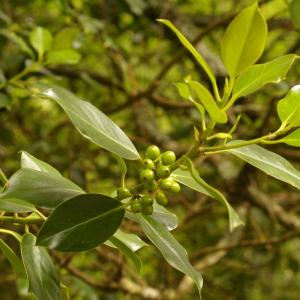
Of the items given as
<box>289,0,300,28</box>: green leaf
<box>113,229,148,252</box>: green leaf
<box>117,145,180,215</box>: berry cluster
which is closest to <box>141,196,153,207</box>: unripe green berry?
<box>117,145,180,215</box>: berry cluster

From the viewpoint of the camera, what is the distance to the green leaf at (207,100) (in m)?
0.57

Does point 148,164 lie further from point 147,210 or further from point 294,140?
point 294,140

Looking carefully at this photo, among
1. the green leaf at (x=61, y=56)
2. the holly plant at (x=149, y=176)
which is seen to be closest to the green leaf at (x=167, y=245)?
the holly plant at (x=149, y=176)

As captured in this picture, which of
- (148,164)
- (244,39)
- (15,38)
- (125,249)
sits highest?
(244,39)

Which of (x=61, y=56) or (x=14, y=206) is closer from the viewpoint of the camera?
(x=14, y=206)

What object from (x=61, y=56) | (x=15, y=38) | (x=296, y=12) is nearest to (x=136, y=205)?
(x=296, y=12)

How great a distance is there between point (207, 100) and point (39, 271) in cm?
29

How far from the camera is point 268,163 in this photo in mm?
690

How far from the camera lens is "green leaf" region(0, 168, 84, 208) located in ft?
1.94

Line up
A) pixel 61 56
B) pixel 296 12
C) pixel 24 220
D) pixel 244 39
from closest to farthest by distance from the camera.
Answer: pixel 244 39 → pixel 24 220 → pixel 296 12 → pixel 61 56

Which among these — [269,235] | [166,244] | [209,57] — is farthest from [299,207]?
[166,244]

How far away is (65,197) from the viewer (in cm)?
63

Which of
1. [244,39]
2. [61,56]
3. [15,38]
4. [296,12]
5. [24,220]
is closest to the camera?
[244,39]

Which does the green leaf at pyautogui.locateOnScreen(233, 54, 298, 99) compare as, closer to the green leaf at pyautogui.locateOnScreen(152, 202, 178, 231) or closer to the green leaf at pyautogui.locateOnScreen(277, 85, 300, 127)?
the green leaf at pyautogui.locateOnScreen(277, 85, 300, 127)
